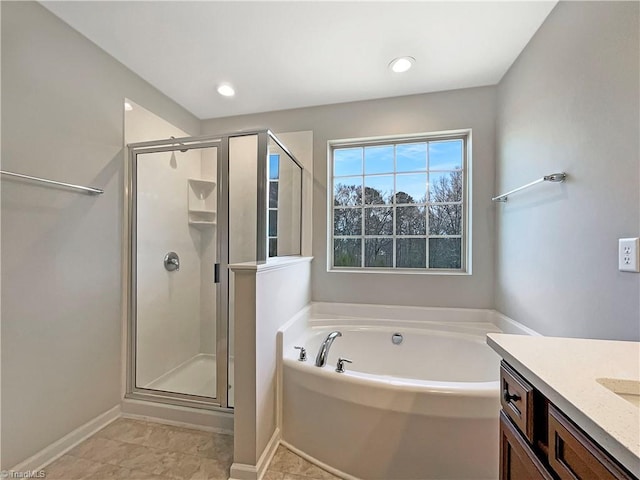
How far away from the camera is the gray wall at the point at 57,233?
51.8 inches

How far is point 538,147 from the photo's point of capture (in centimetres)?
157

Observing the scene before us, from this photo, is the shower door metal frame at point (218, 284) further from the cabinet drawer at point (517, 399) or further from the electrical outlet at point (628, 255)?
the electrical outlet at point (628, 255)

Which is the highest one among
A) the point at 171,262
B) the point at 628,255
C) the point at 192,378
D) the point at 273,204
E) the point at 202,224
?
the point at 273,204

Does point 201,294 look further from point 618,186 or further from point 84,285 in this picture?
point 618,186

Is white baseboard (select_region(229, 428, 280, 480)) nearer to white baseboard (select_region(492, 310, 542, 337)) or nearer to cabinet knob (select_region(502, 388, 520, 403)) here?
cabinet knob (select_region(502, 388, 520, 403))

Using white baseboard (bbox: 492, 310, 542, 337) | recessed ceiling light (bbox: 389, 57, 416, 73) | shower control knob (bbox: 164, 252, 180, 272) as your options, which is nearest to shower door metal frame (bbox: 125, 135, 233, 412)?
shower control knob (bbox: 164, 252, 180, 272)

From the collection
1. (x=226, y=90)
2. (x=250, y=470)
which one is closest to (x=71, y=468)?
(x=250, y=470)

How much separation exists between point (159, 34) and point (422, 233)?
2.37m

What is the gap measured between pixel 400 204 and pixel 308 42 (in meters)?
1.42

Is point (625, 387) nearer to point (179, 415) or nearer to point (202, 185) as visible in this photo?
point (179, 415)

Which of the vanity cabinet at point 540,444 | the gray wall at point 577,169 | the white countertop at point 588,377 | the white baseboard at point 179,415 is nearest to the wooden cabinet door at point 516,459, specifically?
the vanity cabinet at point 540,444

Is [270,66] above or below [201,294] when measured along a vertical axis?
above

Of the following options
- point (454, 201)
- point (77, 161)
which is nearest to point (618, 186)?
point (454, 201)

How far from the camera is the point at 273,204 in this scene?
6.25 feet
